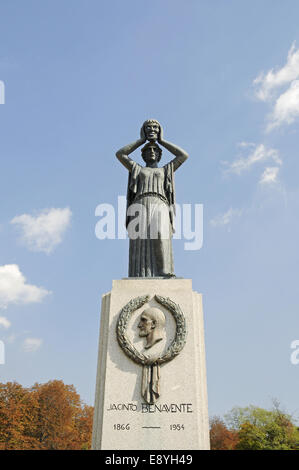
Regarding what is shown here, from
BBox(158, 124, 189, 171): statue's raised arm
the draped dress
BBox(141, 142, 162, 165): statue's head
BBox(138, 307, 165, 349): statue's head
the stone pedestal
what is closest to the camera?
the stone pedestal

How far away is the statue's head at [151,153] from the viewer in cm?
984

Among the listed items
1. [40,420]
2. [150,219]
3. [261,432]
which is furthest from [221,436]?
[150,219]

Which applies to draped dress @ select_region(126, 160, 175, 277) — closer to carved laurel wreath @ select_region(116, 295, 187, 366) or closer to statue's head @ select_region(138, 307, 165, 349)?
carved laurel wreath @ select_region(116, 295, 187, 366)

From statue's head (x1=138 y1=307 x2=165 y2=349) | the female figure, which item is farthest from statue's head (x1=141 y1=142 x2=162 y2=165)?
statue's head (x1=138 y1=307 x2=165 y2=349)

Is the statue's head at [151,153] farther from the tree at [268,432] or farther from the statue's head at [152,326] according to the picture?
the tree at [268,432]

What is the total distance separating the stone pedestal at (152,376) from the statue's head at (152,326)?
0.07 metres

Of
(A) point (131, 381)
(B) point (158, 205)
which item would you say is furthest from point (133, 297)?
(B) point (158, 205)

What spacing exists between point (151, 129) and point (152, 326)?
17.1 feet

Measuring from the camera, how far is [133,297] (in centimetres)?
764

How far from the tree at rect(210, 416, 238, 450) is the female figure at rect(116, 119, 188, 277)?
46.3m

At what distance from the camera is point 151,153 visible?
984 centimetres

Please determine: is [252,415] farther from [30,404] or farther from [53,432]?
[30,404]

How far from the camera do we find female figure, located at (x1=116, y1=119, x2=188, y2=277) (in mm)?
8516
